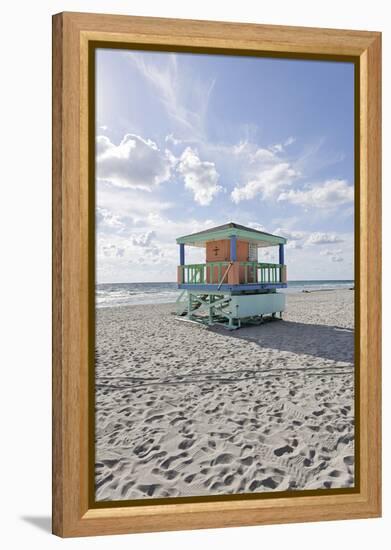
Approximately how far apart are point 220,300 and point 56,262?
330 centimetres

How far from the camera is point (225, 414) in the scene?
2318 mm

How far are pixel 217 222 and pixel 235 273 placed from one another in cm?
133

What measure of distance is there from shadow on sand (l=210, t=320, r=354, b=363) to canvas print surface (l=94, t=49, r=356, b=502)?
14 cm

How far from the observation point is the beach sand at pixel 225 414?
68.1 inches

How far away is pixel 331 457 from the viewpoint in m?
1.85

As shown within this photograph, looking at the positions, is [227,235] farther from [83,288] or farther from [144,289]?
[83,288]

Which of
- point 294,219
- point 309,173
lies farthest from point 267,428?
point 309,173

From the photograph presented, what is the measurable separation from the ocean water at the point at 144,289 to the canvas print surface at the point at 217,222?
0.19 ft

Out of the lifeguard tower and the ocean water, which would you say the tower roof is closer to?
the lifeguard tower

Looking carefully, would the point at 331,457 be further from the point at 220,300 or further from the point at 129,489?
the point at 220,300

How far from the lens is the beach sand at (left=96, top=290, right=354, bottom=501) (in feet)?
5.67

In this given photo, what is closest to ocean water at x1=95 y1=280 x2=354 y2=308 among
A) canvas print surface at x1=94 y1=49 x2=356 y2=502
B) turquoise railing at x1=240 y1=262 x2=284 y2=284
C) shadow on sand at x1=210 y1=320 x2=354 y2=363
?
canvas print surface at x1=94 y1=49 x2=356 y2=502

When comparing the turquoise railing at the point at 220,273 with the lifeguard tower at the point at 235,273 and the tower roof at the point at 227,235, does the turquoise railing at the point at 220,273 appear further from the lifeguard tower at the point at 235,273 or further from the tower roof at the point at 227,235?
the tower roof at the point at 227,235

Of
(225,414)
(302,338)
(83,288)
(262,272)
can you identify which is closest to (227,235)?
(262,272)
